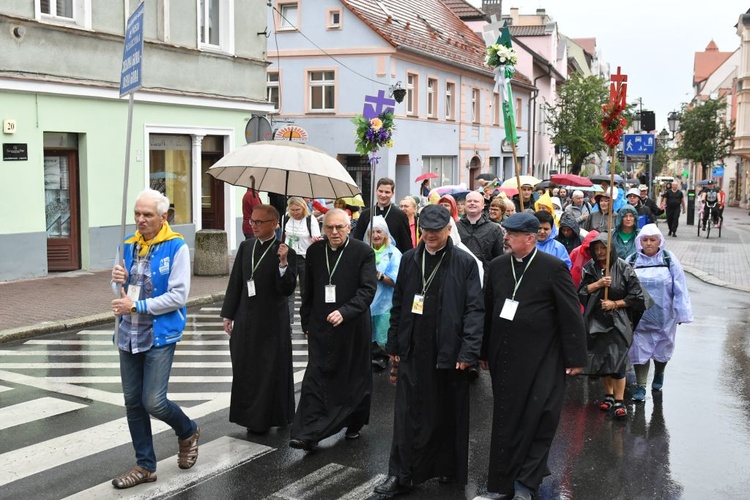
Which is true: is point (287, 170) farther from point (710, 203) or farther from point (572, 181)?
point (710, 203)

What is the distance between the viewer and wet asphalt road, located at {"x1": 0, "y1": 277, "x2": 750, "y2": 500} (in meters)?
5.79

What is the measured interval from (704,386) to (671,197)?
74.1 feet

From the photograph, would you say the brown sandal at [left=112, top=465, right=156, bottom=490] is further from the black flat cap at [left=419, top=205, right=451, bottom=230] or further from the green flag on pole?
the green flag on pole

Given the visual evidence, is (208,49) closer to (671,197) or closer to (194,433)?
(194,433)

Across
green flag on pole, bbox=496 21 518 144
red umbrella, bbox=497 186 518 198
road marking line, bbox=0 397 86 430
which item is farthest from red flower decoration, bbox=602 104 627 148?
red umbrella, bbox=497 186 518 198

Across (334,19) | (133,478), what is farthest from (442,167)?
(133,478)

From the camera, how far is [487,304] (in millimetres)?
5844

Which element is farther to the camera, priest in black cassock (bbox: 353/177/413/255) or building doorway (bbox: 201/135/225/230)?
building doorway (bbox: 201/135/225/230)

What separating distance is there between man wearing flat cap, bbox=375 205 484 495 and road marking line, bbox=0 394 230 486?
2.26 m

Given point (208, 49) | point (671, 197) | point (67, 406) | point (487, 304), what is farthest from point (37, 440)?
point (671, 197)

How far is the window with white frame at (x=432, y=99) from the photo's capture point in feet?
121

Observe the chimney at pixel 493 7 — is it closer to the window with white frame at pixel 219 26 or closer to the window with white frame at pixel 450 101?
the window with white frame at pixel 450 101

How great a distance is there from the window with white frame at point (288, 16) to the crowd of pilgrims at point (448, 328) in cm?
2648

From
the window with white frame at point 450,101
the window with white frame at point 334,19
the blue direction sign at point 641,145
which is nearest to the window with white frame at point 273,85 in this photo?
the window with white frame at point 334,19
